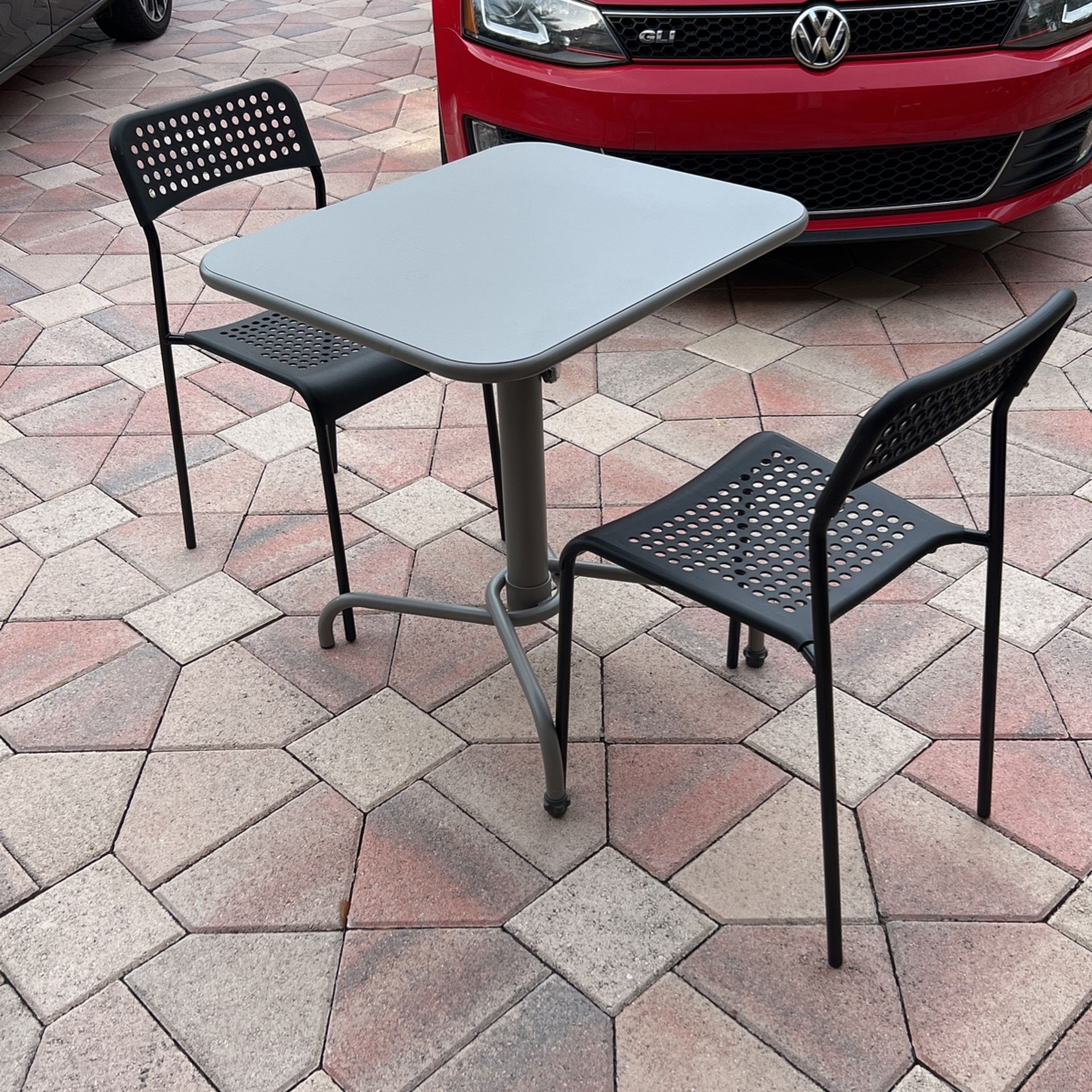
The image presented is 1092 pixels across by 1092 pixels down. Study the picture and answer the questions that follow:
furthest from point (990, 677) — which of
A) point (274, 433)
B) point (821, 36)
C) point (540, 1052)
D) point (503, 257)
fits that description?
point (821, 36)

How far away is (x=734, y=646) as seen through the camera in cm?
237

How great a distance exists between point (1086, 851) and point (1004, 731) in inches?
11.8

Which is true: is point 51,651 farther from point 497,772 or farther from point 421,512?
point 497,772

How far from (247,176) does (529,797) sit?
151cm

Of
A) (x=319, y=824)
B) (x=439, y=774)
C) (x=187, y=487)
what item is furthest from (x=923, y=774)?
(x=187, y=487)

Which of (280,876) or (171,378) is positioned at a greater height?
(171,378)

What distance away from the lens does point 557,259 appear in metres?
1.82

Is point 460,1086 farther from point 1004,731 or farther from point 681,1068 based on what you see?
point 1004,731

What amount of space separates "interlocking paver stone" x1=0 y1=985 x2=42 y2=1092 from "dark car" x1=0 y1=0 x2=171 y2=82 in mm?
4780

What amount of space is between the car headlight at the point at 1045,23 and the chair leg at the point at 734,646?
2242 mm

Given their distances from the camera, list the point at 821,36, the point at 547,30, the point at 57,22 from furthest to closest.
A: 1. the point at 57,22
2. the point at 547,30
3. the point at 821,36

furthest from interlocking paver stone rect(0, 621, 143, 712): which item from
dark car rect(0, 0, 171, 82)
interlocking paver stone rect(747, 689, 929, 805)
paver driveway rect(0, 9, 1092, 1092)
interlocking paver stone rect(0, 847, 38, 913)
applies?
dark car rect(0, 0, 171, 82)

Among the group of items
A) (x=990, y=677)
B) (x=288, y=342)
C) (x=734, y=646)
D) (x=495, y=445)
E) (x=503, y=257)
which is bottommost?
(x=734, y=646)

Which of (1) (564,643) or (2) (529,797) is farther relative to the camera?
(2) (529,797)
